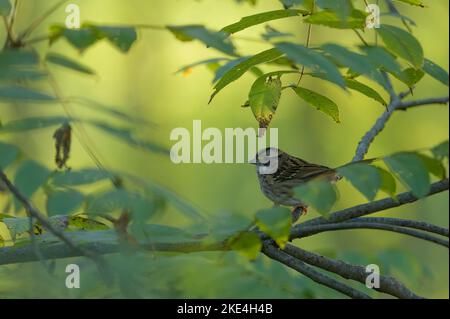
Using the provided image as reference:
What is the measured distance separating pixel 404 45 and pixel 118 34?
3.03ft

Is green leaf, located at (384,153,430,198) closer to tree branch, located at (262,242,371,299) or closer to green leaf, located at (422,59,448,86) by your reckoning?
green leaf, located at (422,59,448,86)

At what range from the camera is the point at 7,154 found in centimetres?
192

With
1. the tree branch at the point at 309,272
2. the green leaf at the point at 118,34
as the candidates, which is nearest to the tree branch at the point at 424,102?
the tree branch at the point at 309,272

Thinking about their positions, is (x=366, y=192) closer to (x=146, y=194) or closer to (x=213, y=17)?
(x=146, y=194)

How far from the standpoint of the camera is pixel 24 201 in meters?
1.97

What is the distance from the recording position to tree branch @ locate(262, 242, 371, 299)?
264cm

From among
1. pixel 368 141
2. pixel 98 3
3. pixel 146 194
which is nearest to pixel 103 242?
pixel 146 194

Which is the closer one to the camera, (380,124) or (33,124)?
(33,124)

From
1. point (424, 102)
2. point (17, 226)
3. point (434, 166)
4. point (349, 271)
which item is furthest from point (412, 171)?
point (424, 102)

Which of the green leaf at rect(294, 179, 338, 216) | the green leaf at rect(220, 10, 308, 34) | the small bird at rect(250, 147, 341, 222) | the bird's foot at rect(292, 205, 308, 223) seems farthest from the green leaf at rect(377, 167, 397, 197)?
the small bird at rect(250, 147, 341, 222)

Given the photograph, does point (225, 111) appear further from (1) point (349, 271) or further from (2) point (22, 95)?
(2) point (22, 95)

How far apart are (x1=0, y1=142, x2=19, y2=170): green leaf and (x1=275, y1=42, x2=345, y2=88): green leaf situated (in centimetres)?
75

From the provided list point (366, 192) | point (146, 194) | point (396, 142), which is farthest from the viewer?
point (396, 142)
